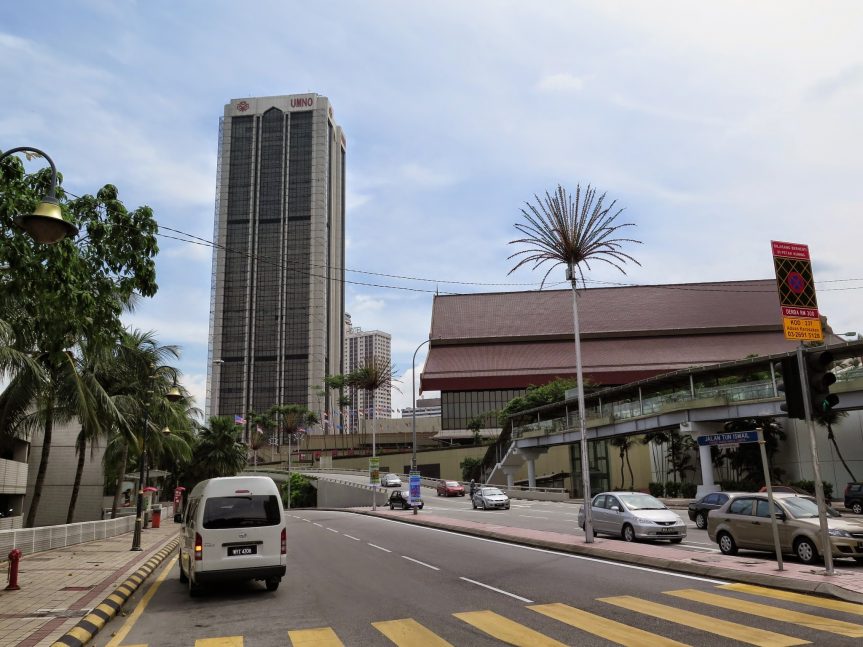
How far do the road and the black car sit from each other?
857 centimetres

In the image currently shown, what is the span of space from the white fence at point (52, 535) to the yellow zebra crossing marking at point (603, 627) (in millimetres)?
16058

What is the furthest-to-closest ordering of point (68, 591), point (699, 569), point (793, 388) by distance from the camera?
1. point (699, 569)
2. point (68, 591)
3. point (793, 388)

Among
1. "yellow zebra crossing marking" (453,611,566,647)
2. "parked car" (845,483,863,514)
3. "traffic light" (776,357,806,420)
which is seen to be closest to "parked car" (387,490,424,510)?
"parked car" (845,483,863,514)

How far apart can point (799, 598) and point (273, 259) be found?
151489 millimetres

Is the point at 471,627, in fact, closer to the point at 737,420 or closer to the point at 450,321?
the point at 737,420

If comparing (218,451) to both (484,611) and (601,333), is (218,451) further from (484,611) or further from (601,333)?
(601,333)

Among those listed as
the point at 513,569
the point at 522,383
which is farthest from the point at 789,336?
the point at 522,383

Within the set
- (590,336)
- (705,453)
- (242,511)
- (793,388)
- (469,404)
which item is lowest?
(242,511)

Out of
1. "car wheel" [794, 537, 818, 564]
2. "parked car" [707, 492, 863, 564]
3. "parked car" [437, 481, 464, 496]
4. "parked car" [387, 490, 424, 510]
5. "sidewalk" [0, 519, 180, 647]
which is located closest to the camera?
"sidewalk" [0, 519, 180, 647]

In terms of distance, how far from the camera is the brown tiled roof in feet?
335

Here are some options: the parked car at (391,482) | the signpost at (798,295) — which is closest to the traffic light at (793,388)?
the signpost at (798,295)

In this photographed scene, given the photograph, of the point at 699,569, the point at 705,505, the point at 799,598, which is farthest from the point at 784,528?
the point at 705,505

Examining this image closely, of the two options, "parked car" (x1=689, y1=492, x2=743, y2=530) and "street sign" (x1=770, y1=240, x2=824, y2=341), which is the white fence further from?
"parked car" (x1=689, y1=492, x2=743, y2=530)

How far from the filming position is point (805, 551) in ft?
45.5
